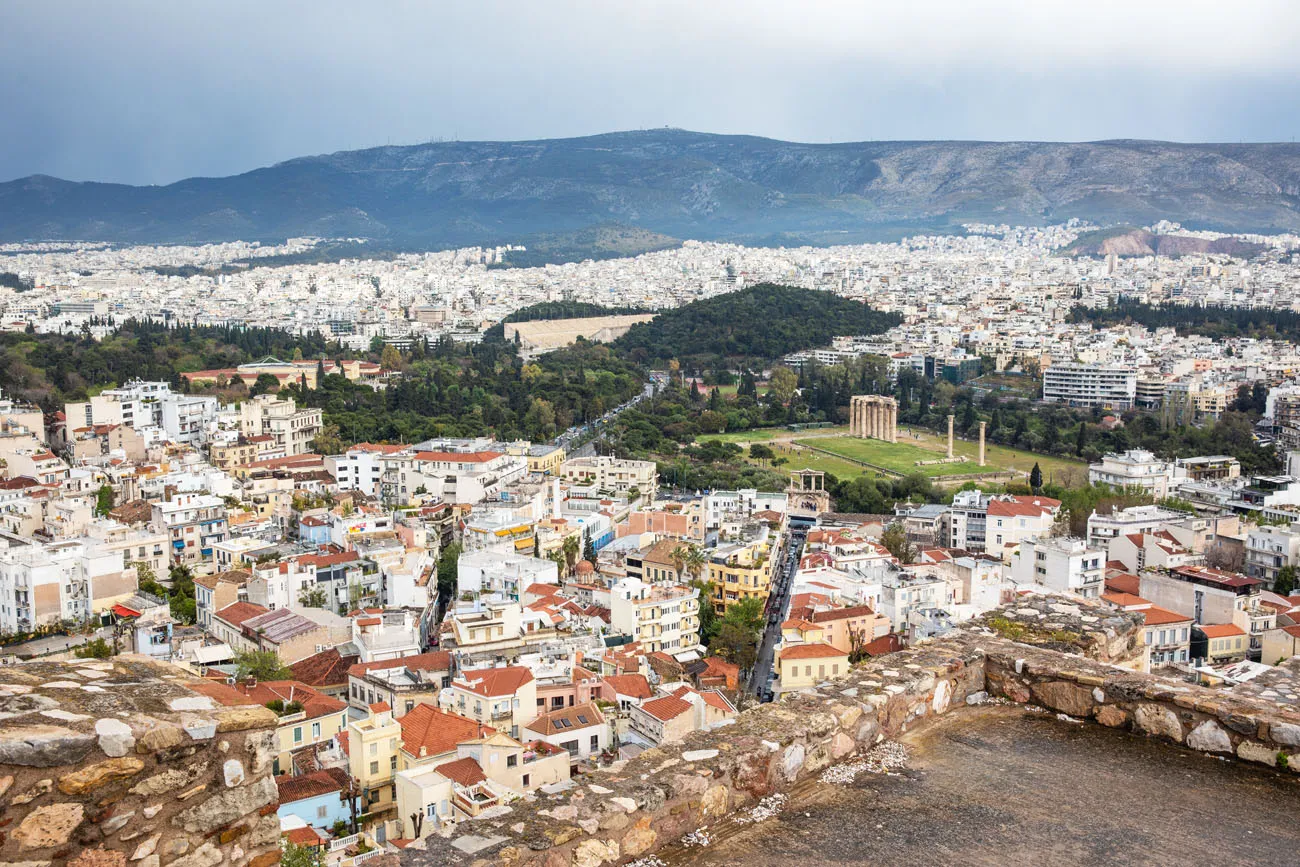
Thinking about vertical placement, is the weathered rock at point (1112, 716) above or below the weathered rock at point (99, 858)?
below

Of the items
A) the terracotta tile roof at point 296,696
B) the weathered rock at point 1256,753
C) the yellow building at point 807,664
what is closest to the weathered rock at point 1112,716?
the weathered rock at point 1256,753

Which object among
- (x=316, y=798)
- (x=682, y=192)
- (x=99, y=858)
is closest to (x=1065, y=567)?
(x=316, y=798)

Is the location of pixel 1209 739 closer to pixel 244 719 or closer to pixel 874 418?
pixel 244 719

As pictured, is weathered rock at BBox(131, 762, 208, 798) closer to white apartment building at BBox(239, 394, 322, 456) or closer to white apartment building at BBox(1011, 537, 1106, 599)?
white apartment building at BBox(1011, 537, 1106, 599)

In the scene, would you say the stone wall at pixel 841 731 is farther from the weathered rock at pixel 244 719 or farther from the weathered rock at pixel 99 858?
the weathered rock at pixel 99 858

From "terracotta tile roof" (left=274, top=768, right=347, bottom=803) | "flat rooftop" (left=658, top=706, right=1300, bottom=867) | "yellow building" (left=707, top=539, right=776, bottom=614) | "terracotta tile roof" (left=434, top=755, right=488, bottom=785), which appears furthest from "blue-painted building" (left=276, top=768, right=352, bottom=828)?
"yellow building" (left=707, top=539, right=776, bottom=614)

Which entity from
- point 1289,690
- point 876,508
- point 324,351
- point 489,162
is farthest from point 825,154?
point 1289,690
